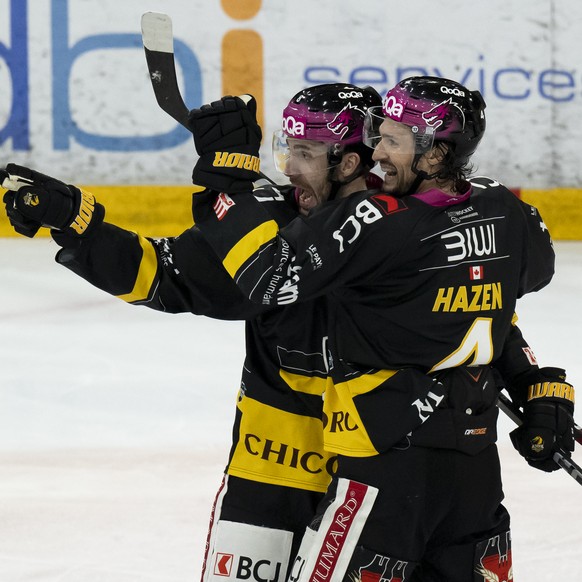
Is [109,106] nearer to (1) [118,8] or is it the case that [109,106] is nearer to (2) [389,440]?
(1) [118,8]

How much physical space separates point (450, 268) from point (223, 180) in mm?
345

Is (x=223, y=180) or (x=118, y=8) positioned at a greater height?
(x=118, y=8)

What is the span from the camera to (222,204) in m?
1.75

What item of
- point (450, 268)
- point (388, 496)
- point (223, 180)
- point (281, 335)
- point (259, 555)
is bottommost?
point (259, 555)

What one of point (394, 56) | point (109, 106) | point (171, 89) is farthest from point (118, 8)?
point (171, 89)

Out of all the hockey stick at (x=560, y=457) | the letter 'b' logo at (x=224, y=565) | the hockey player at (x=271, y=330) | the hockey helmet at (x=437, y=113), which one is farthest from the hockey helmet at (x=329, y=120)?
the letter 'b' logo at (x=224, y=565)

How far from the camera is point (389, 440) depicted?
1711mm

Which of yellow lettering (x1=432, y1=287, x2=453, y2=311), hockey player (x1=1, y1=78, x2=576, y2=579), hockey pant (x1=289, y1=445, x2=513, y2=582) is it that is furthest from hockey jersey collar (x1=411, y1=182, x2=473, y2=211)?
hockey pant (x1=289, y1=445, x2=513, y2=582)

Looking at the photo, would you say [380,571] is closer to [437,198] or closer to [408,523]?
[408,523]

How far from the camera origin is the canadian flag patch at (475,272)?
5.65 feet

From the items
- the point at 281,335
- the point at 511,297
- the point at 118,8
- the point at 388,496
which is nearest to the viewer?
the point at 388,496

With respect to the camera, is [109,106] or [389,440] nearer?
[389,440]

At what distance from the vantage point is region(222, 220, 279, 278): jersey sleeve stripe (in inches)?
66.8

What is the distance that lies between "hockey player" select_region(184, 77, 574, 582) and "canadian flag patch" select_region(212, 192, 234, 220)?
0.03 ft
